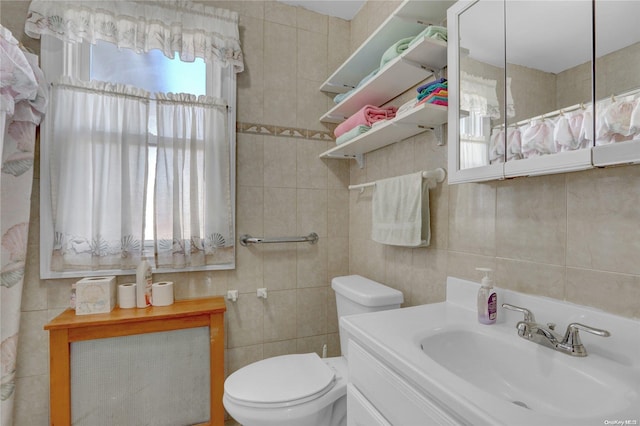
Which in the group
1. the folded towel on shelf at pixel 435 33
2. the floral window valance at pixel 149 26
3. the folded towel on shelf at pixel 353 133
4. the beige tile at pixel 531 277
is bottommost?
the beige tile at pixel 531 277

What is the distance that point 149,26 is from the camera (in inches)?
61.6

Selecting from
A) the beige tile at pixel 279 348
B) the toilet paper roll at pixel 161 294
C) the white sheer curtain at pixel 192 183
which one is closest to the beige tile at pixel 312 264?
the beige tile at pixel 279 348

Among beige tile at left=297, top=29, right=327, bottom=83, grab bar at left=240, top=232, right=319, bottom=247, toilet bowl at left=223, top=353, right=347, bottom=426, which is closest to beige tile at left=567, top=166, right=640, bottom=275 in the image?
toilet bowl at left=223, top=353, right=347, bottom=426

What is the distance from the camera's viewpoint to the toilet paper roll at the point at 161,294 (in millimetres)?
1525

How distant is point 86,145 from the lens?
1.47 metres

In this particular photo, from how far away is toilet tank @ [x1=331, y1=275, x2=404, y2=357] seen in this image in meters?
1.34

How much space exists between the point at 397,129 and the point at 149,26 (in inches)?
53.3

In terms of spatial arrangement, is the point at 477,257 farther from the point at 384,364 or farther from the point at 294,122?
the point at 294,122

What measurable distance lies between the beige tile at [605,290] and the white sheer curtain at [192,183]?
1476 mm

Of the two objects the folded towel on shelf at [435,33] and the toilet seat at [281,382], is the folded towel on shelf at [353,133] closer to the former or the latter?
the folded towel on shelf at [435,33]

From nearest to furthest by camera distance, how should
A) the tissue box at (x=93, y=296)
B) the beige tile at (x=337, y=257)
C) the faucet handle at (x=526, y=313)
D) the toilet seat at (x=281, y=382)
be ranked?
the faucet handle at (x=526, y=313) → the toilet seat at (x=281, y=382) → the tissue box at (x=93, y=296) → the beige tile at (x=337, y=257)

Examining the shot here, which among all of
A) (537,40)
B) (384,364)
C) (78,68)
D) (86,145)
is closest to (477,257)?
(384,364)

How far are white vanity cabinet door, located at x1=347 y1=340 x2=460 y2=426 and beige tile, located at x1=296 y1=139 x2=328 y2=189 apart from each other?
113 centimetres

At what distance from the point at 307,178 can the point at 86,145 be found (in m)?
1.13
